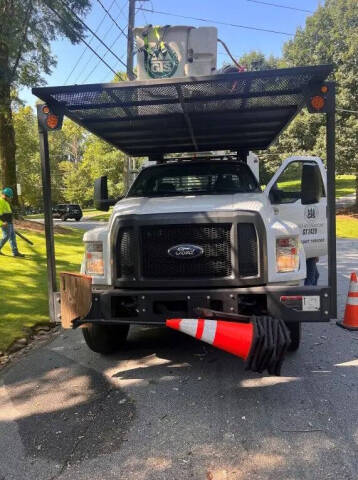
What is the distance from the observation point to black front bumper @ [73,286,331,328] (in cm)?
389

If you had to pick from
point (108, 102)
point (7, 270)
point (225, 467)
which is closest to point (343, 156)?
point (7, 270)

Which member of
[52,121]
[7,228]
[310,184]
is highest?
[52,121]

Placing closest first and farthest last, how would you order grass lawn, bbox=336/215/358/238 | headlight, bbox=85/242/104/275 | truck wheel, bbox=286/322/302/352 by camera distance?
headlight, bbox=85/242/104/275 < truck wheel, bbox=286/322/302/352 < grass lawn, bbox=336/215/358/238

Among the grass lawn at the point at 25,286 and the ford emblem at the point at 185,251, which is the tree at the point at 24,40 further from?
the ford emblem at the point at 185,251

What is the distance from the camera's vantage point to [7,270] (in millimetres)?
9484

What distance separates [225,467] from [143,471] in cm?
51

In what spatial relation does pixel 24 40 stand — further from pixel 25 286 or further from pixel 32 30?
pixel 25 286

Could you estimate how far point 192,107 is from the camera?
16.2ft

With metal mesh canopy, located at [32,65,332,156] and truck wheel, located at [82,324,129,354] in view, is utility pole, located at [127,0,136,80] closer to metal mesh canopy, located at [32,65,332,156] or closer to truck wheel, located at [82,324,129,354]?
metal mesh canopy, located at [32,65,332,156]

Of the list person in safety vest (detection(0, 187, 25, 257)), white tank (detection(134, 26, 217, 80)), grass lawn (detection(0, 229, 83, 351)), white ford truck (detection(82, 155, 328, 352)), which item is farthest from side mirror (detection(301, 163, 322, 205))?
person in safety vest (detection(0, 187, 25, 257))

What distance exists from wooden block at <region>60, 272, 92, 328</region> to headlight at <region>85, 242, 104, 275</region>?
0.61ft

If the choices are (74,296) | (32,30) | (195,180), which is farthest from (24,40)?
(74,296)

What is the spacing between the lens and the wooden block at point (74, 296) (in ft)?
13.4

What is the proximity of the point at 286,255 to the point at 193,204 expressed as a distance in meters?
1.00
